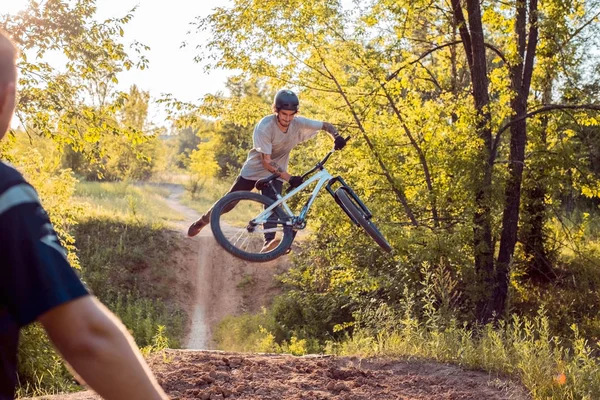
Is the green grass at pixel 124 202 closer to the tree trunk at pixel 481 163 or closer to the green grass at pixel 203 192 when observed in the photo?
the green grass at pixel 203 192

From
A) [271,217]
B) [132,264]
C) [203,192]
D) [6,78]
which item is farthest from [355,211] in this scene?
[203,192]

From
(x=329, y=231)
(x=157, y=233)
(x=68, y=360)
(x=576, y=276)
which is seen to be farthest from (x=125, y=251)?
(x=68, y=360)

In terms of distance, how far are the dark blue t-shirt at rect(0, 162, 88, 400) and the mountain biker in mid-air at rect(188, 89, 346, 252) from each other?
5.70 m

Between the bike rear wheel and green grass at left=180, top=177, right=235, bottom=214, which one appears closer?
the bike rear wheel

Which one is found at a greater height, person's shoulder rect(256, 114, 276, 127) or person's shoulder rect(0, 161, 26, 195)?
person's shoulder rect(256, 114, 276, 127)

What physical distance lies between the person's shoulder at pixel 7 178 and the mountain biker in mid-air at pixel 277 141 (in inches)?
222

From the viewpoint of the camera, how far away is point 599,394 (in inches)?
269

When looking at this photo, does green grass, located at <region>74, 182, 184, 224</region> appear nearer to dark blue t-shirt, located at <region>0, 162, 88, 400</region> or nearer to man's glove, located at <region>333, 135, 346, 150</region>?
man's glove, located at <region>333, 135, 346, 150</region>

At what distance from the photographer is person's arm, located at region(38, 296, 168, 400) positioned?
101 centimetres

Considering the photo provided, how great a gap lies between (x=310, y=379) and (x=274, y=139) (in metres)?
2.23

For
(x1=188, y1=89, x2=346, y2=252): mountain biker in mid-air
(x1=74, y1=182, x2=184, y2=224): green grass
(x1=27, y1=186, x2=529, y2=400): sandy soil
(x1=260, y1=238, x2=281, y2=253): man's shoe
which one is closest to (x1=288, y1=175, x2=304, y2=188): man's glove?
(x1=188, y1=89, x2=346, y2=252): mountain biker in mid-air

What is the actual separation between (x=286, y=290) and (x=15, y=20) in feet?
38.8

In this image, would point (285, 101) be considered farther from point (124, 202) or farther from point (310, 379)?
point (124, 202)

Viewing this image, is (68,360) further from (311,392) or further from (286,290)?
(286,290)
